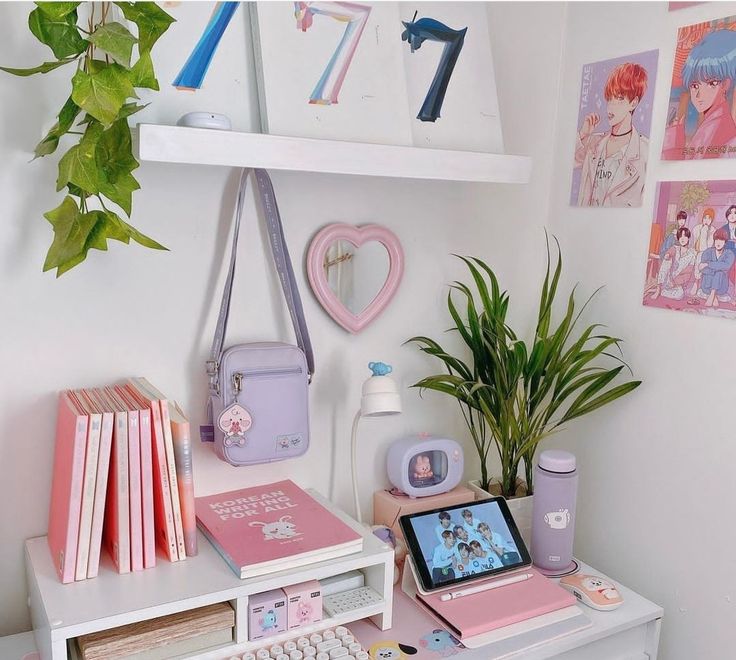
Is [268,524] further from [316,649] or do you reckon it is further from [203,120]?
[203,120]

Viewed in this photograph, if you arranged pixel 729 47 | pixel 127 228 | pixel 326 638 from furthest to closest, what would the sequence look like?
pixel 729 47 → pixel 326 638 → pixel 127 228

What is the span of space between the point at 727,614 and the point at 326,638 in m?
0.76

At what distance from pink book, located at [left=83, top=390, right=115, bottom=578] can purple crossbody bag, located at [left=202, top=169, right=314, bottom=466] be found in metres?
0.24

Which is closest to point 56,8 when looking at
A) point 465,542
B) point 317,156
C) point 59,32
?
point 59,32

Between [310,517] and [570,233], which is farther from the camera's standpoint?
[570,233]

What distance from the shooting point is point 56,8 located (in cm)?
105

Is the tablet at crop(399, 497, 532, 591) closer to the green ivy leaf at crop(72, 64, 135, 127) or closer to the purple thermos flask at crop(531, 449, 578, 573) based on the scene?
the purple thermos flask at crop(531, 449, 578, 573)

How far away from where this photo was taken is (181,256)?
54.7 inches

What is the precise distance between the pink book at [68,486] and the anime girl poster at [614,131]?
1126 millimetres

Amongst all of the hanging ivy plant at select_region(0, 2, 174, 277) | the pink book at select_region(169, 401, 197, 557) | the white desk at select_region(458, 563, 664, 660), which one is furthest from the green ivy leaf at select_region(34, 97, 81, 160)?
the white desk at select_region(458, 563, 664, 660)

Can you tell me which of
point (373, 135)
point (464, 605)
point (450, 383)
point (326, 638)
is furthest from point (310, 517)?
point (373, 135)

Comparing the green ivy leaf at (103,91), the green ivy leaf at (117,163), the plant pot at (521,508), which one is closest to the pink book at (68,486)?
the green ivy leaf at (117,163)

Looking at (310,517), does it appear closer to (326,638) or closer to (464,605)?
(326,638)

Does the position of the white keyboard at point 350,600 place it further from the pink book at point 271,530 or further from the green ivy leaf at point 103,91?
the green ivy leaf at point 103,91
